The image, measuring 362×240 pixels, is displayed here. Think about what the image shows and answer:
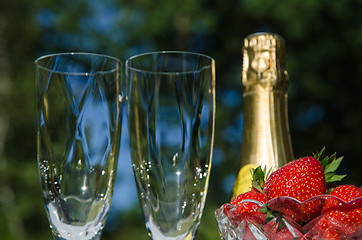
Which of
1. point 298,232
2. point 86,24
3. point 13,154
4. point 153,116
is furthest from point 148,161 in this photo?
point 13,154

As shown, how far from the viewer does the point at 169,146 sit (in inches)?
23.9

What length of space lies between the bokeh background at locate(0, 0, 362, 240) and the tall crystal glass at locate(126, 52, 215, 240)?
3.47 metres

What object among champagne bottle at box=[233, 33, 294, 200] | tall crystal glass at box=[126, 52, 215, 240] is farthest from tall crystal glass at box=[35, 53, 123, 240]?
champagne bottle at box=[233, 33, 294, 200]

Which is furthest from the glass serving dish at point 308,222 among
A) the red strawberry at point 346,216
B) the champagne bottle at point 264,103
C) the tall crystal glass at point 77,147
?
the champagne bottle at point 264,103

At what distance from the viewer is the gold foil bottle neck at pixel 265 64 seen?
100cm

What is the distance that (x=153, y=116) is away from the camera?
23.8 inches

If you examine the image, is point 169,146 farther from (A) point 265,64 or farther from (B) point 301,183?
(A) point 265,64

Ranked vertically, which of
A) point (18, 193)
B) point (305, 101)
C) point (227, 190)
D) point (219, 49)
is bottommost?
point (18, 193)

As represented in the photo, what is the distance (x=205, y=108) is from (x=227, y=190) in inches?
171

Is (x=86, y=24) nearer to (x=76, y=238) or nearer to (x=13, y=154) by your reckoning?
(x=13, y=154)

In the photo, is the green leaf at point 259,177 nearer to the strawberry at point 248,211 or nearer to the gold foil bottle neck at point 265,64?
the strawberry at point 248,211

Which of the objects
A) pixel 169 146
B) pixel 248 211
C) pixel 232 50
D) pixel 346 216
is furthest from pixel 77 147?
pixel 232 50

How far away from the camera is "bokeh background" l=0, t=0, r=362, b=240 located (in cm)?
491

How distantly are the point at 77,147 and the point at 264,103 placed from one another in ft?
1.59
